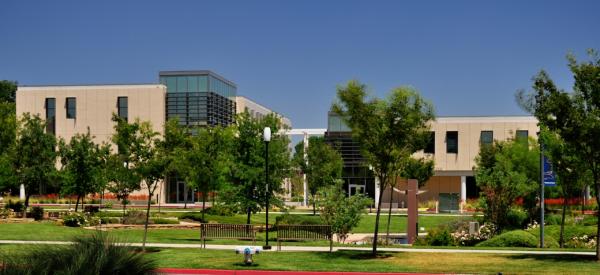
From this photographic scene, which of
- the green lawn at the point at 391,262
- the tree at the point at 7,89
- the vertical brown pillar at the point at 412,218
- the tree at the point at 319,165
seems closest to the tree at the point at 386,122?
the green lawn at the point at 391,262

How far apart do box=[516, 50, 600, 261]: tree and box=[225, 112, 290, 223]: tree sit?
40.5 feet

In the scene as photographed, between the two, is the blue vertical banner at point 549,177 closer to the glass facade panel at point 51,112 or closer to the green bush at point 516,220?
the green bush at point 516,220

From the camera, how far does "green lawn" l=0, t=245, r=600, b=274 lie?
18.0m

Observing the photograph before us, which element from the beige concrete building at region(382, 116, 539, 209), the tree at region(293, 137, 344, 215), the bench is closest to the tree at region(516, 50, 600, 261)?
the bench

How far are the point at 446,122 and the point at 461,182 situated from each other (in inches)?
247

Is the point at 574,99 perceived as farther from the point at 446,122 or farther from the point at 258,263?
the point at 446,122

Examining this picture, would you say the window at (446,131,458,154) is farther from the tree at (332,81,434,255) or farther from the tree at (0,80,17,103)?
the tree at (0,80,17,103)

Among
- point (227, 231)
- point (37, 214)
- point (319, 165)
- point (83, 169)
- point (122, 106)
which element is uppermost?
point (122, 106)

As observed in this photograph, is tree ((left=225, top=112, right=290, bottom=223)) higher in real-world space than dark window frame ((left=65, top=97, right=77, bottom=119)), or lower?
lower

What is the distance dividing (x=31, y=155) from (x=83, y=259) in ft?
121

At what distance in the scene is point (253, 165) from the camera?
29.9 metres

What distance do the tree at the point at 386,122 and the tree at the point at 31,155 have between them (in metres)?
27.2

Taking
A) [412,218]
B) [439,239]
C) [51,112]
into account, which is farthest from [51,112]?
[439,239]

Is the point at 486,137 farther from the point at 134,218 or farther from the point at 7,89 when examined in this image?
the point at 7,89
